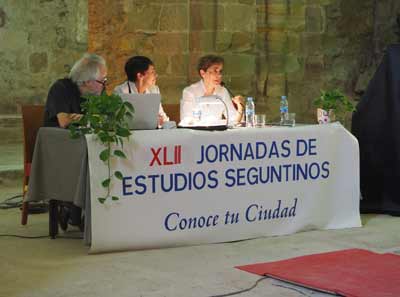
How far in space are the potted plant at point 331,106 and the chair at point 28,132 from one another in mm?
1925

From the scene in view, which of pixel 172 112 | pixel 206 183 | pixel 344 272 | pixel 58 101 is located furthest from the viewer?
pixel 172 112

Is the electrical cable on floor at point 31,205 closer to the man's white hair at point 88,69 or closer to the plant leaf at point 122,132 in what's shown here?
the man's white hair at point 88,69

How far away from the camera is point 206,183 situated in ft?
17.8

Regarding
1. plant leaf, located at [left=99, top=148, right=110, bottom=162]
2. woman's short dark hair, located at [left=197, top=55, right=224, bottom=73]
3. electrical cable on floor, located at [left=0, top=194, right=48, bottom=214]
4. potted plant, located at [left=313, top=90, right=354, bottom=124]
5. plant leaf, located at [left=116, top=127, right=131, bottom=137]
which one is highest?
woman's short dark hair, located at [left=197, top=55, right=224, bottom=73]

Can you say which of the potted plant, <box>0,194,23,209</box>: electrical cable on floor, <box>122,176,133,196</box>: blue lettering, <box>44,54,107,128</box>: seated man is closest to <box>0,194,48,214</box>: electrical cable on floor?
<box>0,194,23,209</box>: electrical cable on floor

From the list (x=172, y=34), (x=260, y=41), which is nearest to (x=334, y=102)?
(x=172, y=34)

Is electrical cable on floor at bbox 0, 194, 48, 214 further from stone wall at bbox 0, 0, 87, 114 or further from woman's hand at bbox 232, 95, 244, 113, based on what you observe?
stone wall at bbox 0, 0, 87, 114

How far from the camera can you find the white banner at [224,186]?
Answer: 517cm

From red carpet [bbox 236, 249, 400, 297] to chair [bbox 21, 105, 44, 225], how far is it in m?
1.91

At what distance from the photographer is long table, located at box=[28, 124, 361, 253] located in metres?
5.15

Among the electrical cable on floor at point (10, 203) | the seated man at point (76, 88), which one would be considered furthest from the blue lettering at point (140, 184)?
the electrical cable on floor at point (10, 203)

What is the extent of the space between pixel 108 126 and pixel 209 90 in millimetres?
1838

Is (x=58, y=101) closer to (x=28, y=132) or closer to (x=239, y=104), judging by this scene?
(x=28, y=132)

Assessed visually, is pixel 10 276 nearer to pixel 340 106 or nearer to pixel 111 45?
pixel 340 106
